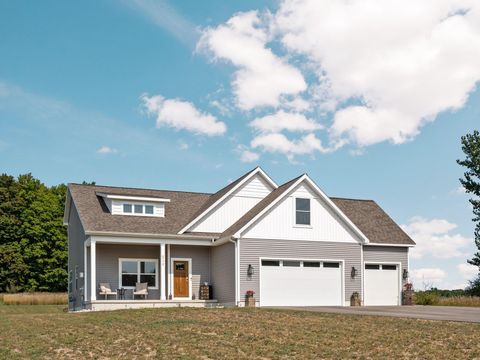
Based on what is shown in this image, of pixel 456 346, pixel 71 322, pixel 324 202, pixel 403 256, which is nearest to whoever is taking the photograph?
pixel 456 346

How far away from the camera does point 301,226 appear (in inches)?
1219

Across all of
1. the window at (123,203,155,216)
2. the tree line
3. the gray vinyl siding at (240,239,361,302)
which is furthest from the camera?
the tree line

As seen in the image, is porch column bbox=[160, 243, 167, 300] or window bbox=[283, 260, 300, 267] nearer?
porch column bbox=[160, 243, 167, 300]

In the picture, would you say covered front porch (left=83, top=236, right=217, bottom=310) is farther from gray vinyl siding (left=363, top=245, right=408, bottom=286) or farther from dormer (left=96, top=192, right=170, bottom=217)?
gray vinyl siding (left=363, top=245, right=408, bottom=286)

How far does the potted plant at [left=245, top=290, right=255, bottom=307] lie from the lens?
1141 inches

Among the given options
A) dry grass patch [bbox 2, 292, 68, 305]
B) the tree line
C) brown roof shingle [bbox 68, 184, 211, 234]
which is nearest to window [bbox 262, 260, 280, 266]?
brown roof shingle [bbox 68, 184, 211, 234]

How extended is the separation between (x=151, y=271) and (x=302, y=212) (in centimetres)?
781

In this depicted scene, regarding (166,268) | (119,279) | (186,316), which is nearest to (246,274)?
(166,268)

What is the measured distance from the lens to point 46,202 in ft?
201

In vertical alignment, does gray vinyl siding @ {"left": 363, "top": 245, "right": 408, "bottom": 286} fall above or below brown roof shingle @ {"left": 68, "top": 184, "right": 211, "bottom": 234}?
below

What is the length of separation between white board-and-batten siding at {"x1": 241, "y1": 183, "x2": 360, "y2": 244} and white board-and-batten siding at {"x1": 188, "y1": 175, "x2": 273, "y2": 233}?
10.2 feet

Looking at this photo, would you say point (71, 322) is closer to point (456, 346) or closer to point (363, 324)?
point (363, 324)

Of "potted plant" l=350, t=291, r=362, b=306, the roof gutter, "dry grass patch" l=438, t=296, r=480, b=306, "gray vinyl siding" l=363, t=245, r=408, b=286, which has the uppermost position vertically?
the roof gutter

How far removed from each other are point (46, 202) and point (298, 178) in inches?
1439
